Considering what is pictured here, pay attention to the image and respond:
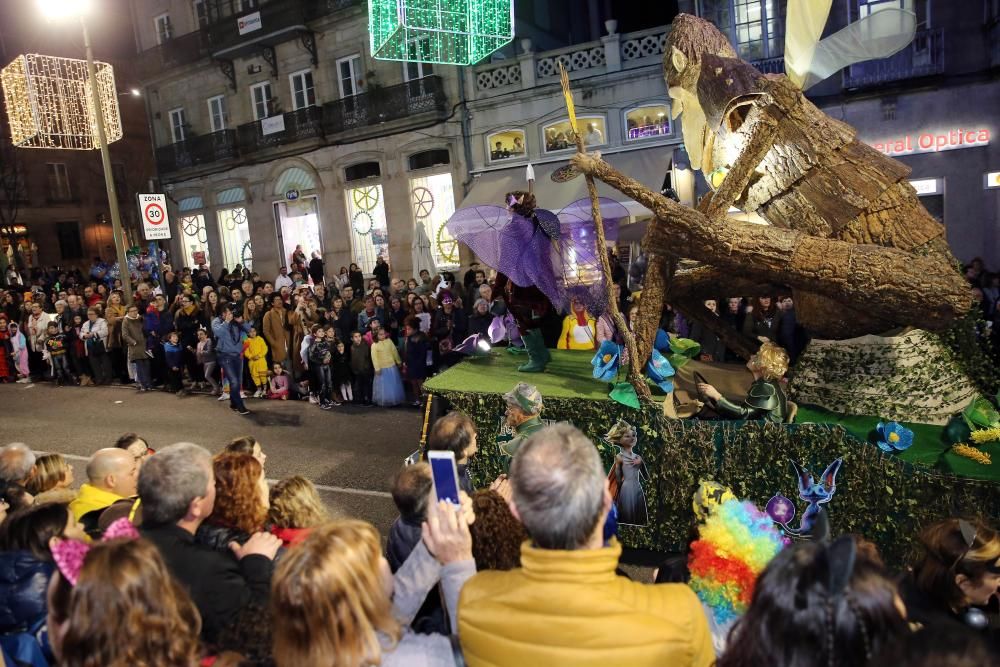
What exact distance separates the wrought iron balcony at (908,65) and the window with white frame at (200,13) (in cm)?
2055

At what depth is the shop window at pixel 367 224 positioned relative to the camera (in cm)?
2019

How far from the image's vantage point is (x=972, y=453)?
3682mm

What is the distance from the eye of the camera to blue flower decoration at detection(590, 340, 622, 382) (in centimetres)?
493

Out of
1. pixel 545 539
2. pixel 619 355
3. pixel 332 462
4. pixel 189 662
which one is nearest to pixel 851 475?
pixel 619 355

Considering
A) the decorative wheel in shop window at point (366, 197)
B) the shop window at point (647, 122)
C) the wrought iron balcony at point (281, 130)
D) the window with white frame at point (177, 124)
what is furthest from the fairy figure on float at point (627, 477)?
the window with white frame at point (177, 124)

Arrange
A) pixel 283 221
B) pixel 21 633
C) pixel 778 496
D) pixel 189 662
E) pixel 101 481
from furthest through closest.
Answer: pixel 283 221 → pixel 778 496 → pixel 101 481 → pixel 21 633 → pixel 189 662

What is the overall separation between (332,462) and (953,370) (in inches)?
241

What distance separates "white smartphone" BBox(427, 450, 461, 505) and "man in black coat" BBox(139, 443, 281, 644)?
904mm

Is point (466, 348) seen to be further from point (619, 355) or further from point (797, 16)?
point (797, 16)

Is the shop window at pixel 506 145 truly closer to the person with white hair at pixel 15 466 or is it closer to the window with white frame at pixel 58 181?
the person with white hair at pixel 15 466

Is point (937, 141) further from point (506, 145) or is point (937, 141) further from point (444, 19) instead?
point (444, 19)

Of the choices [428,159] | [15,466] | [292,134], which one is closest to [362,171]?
[428,159]

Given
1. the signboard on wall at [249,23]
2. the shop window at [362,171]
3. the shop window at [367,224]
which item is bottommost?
the shop window at [367,224]

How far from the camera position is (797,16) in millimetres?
3994
